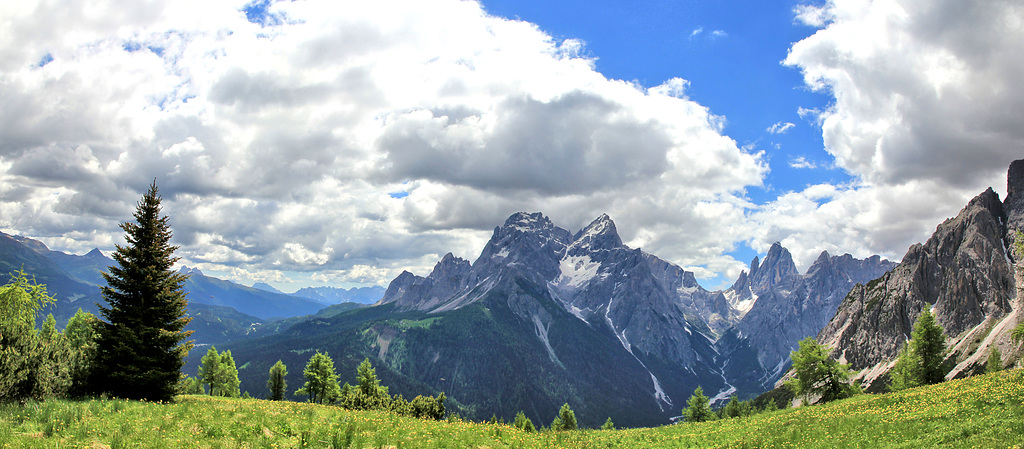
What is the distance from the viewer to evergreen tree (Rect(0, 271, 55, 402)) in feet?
64.5

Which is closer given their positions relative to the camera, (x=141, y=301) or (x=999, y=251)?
(x=141, y=301)

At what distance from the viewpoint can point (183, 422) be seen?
56.0 feet

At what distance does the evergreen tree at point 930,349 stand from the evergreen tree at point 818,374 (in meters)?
8.75

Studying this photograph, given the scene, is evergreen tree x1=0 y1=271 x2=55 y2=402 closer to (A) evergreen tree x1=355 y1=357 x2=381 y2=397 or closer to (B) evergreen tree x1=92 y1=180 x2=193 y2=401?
(B) evergreen tree x1=92 y1=180 x2=193 y2=401

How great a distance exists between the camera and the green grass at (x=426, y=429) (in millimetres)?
14742

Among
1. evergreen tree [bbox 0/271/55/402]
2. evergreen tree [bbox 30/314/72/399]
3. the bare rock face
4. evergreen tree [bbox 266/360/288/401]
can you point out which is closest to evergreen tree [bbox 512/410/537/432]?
evergreen tree [bbox 30/314/72/399]

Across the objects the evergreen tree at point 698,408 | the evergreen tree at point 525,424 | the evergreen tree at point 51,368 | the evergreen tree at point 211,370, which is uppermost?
the evergreen tree at point 51,368

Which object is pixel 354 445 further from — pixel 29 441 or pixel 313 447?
pixel 29 441

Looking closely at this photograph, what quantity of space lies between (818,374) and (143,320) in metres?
65.9

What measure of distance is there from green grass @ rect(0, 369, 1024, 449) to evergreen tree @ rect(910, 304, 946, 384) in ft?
125

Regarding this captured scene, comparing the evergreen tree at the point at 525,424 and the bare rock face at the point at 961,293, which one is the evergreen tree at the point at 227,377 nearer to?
the evergreen tree at the point at 525,424

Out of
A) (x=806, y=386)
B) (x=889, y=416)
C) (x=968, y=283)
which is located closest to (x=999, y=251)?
(x=968, y=283)

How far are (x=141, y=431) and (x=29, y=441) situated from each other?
8.35 feet

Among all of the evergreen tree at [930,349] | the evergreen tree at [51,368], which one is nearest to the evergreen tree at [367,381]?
the evergreen tree at [51,368]
